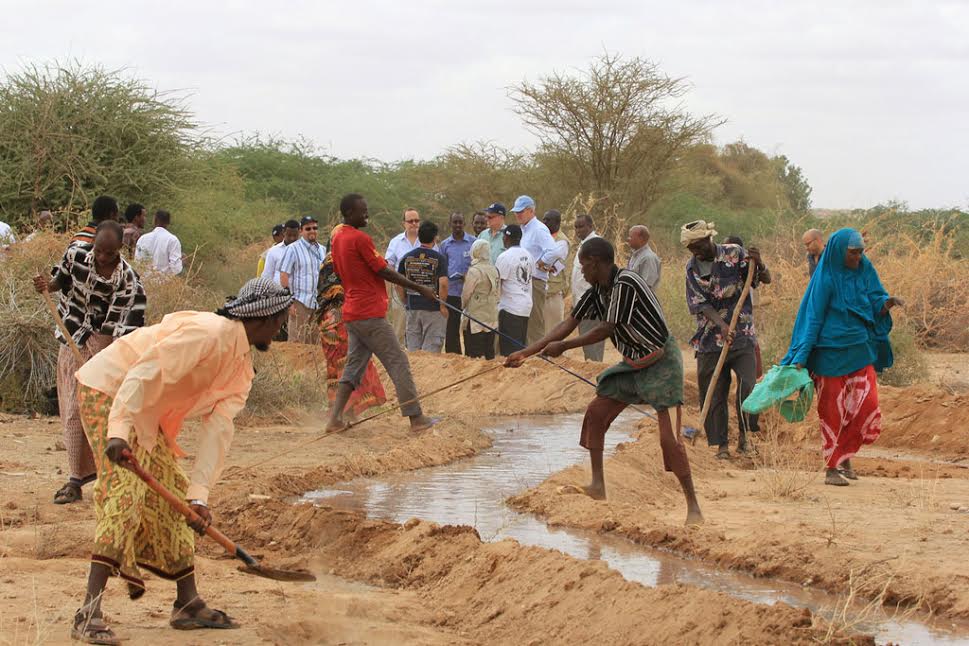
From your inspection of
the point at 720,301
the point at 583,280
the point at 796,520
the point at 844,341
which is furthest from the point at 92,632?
the point at 583,280

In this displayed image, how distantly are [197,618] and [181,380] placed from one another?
3.40ft

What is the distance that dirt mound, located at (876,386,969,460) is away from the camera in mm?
11719

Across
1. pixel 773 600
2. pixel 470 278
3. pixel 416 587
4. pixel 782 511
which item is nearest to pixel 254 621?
pixel 416 587

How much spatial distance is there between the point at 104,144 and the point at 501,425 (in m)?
9.50

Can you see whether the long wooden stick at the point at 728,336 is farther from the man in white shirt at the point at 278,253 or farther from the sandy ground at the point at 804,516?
the man in white shirt at the point at 278,253

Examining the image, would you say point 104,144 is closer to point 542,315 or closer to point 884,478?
point 542,315

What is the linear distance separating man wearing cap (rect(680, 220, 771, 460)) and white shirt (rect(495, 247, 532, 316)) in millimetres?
4027

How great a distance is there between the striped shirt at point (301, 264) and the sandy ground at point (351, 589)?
546 cm

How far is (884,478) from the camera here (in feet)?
31.9

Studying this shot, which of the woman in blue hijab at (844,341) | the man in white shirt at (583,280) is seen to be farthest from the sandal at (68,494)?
the man in white shirt at (583,280)

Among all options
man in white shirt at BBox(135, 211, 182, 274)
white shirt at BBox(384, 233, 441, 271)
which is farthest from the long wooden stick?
man in white shirt at BBox(135, 211, 182, 274)

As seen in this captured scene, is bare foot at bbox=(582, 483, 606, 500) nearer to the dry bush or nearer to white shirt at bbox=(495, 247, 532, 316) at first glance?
the dry bush

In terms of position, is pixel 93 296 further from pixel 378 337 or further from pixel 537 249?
pixel 537 249

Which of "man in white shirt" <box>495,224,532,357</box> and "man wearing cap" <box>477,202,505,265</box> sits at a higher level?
"man wearing cap" <box>477,202,505,265</box>
